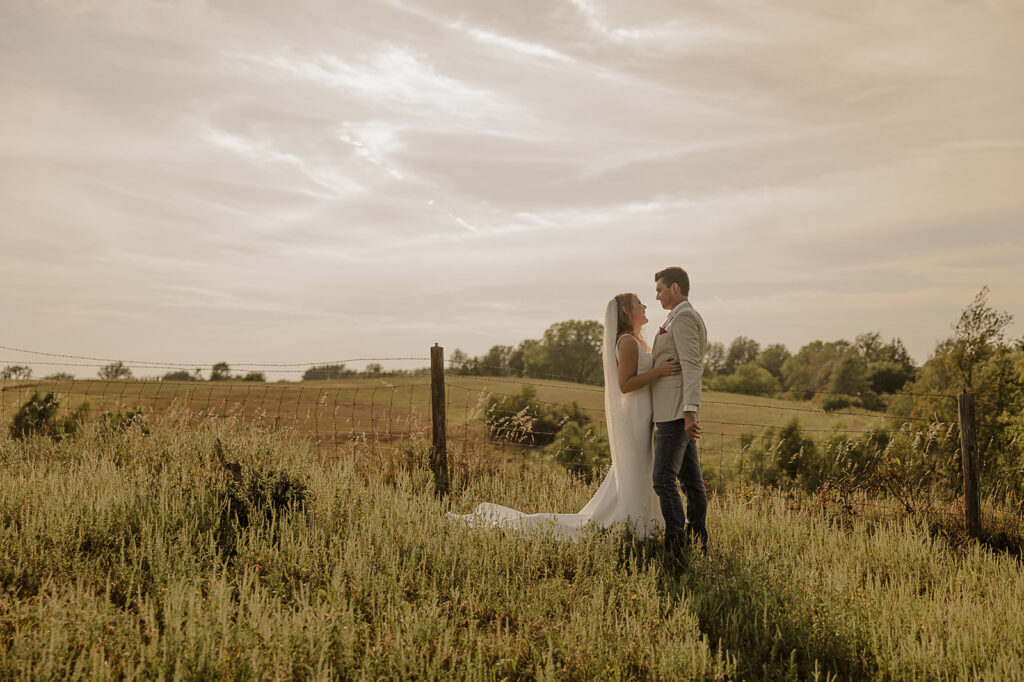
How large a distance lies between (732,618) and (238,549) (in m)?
3.59

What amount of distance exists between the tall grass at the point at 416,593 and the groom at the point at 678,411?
1.21 ft

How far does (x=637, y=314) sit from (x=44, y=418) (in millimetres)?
10578

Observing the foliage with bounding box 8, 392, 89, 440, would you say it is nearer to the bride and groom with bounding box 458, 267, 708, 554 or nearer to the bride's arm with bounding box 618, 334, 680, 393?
the bride and groom with bounding box 458, 267, 708, 554

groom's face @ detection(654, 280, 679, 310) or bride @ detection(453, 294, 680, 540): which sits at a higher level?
groom's face @ detection(654, 280, 679, 310)

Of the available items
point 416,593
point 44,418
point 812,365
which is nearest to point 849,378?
point 812,365

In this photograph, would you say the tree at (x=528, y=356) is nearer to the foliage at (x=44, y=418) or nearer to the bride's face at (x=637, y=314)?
the foliage at (x=44, y=418)

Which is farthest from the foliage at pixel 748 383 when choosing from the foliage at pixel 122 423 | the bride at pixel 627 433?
the bride at pixel 627 433

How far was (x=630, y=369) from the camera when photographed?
229 inches

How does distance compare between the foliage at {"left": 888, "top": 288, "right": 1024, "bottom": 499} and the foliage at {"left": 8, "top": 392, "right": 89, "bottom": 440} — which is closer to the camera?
the foliage at {"left": 8, "top": 392, "right": 89, "bottom": 440}

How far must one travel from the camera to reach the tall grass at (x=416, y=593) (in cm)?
357

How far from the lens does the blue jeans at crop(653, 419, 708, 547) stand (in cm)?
554

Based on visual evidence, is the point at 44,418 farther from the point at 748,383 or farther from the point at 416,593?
the point at 748,383

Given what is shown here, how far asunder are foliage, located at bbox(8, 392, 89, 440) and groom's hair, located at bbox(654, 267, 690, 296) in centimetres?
949

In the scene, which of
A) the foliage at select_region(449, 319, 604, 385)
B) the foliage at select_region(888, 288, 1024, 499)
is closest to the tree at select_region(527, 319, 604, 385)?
the foliage at select_region(449, 319, 604, 385)
